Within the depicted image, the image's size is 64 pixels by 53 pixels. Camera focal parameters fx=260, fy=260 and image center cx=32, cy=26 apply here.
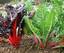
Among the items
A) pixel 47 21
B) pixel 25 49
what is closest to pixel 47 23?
pixel 47 21

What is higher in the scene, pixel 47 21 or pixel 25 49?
pixel 47 21

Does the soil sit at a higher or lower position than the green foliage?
lower

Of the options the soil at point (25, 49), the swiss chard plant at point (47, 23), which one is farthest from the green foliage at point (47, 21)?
the soil at point (25, 49)

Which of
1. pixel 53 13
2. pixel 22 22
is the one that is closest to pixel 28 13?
pixel 22 22

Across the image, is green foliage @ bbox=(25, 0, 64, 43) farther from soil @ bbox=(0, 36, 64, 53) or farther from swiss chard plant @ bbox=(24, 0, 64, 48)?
soil @ bbox=(0, 36, 64, 53)

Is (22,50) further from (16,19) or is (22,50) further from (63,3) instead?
(63,3)

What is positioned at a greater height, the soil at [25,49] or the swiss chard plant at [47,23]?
the swiss chard plant at [47,23]

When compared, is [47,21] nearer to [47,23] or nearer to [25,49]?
[47,23]

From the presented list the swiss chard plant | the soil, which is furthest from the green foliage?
the soil

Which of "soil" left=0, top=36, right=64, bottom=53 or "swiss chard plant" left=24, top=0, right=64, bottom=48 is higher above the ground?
"swiss chard plant" left=24, top=0, right=64, bottom=48

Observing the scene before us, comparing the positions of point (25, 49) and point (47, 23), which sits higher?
point (47, 23)

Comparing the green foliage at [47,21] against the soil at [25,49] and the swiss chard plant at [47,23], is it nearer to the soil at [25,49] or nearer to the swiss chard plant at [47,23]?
the swiss chard plant at [47,23]

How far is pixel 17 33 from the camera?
242cm

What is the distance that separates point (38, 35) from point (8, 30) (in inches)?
Answer: 13.1
